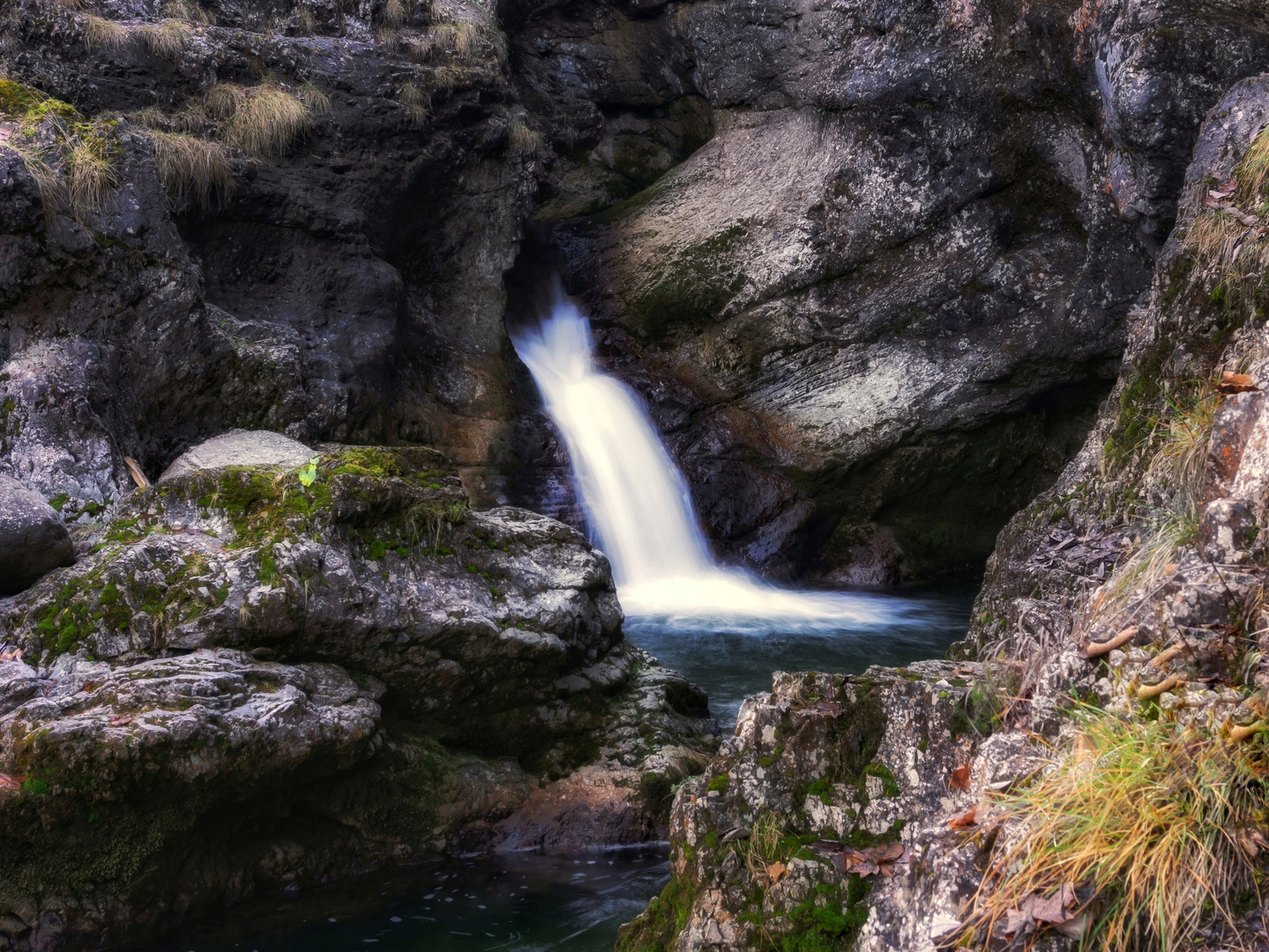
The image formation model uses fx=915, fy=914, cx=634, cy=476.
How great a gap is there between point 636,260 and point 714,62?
3.20 m

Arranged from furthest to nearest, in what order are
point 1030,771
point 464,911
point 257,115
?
1. point 257,115
2. point 464,911
3. point 1030,771

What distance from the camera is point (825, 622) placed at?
33.4 ft

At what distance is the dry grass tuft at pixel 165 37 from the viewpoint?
943 centimetres

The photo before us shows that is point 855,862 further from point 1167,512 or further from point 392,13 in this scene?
point 392,13

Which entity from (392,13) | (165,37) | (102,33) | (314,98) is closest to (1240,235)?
(314,98)

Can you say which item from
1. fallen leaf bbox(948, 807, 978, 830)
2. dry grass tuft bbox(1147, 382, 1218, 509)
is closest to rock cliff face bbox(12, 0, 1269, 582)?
dry grass tuft bbox(1147, 382, 1218, 509)

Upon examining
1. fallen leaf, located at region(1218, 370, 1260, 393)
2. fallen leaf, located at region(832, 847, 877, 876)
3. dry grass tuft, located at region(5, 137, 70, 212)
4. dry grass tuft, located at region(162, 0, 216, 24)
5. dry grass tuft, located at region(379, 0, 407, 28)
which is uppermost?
dry grass tuft, located at region(379, 0, 407, 28)

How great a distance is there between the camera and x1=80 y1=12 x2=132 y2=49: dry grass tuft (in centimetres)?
904

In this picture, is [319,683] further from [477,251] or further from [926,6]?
[926,6]

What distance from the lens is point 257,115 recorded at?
31.5 feet

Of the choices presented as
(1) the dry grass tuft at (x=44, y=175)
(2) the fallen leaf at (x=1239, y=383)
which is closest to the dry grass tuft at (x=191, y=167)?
(1) the dry grass tuft at (x=44, y=175)

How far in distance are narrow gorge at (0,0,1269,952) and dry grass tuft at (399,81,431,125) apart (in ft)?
0.71

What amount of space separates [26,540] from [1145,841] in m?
4.86

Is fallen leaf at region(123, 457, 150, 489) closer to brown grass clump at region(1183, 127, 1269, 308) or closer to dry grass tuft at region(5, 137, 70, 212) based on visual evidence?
dry grass tuft at region(5, 137, 70, 212)
